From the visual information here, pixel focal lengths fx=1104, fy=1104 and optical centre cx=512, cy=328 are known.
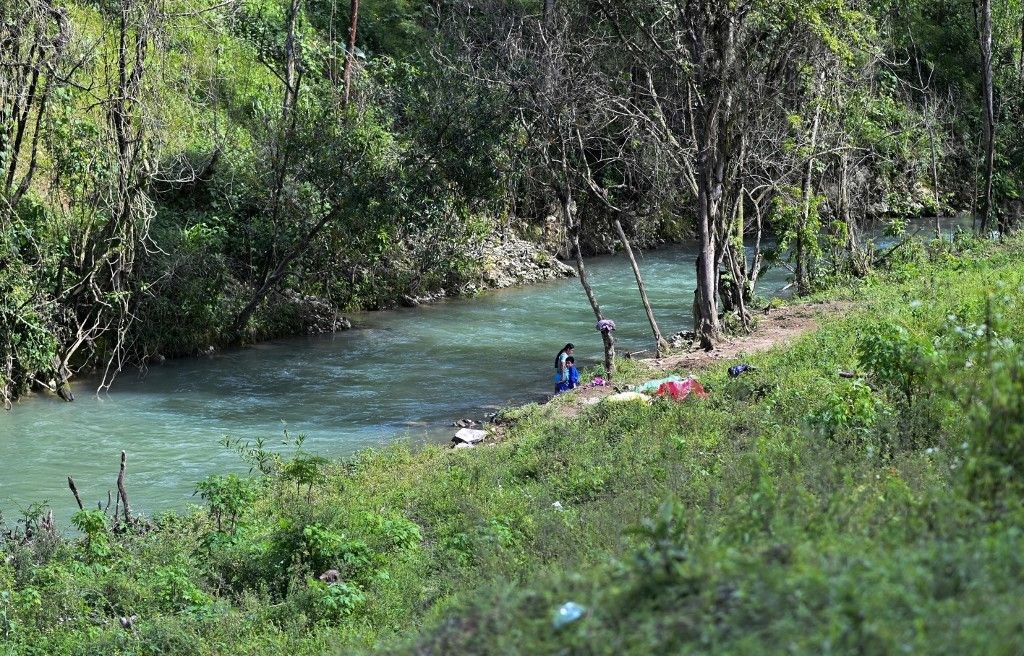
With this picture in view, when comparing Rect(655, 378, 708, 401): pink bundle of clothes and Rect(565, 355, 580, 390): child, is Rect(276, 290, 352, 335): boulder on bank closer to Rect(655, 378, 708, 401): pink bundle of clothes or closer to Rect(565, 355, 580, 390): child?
Rect(565, 355, 580, 390): child

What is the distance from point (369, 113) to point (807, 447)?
1793 centimetres

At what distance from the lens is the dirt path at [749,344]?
16312mm

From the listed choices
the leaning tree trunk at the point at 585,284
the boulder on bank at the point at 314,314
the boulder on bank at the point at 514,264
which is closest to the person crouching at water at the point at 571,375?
the leaning tree trunk at the point at 585,284

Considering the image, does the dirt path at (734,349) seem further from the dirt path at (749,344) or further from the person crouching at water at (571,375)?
the person crouching at water at (571,375)

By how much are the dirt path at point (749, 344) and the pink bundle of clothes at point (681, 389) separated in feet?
5.50

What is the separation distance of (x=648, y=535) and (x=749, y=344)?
496 inches

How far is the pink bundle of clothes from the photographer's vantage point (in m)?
13.5

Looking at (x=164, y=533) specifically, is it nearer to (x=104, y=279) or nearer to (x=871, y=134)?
(x=104, y=279)

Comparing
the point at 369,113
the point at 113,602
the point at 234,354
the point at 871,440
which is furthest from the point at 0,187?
the point at 871,440

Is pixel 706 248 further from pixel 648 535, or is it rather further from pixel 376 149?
pixel 648 535

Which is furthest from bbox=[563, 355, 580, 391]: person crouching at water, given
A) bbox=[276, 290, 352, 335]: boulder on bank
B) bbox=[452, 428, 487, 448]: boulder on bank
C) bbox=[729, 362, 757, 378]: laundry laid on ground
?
bbox=[276, 290, 352, 335]: boulder on bank

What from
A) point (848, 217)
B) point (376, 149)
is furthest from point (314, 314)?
point (848, 217)

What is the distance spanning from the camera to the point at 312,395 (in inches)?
797

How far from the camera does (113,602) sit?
967 centimetres
